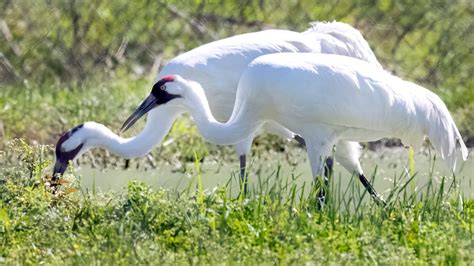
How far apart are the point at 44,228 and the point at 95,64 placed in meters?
5.45

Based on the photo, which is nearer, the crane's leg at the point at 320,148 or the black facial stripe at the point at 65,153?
the crane's leg at the point at 320,148

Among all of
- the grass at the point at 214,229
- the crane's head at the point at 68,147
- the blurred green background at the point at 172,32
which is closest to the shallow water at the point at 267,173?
the crane's head at the point at 68,147

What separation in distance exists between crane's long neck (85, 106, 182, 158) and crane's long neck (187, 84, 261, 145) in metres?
0.45

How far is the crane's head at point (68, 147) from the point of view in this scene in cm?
741

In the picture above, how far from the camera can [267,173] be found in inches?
348

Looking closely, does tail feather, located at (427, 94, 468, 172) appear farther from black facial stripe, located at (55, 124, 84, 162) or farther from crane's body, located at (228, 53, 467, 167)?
black facial stripe, located at (55, 124, 84, 162)

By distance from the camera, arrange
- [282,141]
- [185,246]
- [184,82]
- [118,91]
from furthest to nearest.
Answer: [118,91] < [282,141] < [184,82] < [185,246]

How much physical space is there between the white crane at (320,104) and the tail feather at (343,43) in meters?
0.81

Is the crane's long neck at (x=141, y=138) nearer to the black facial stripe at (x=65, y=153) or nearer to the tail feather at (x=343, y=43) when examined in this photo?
the black facial stripe at (x=65, y=153)

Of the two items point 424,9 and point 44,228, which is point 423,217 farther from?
point 424,9

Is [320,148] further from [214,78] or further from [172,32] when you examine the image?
[172,32]

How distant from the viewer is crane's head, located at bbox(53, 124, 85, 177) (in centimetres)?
741

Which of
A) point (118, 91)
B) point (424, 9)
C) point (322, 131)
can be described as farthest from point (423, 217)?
point (424, 9)

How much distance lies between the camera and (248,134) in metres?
7.22
